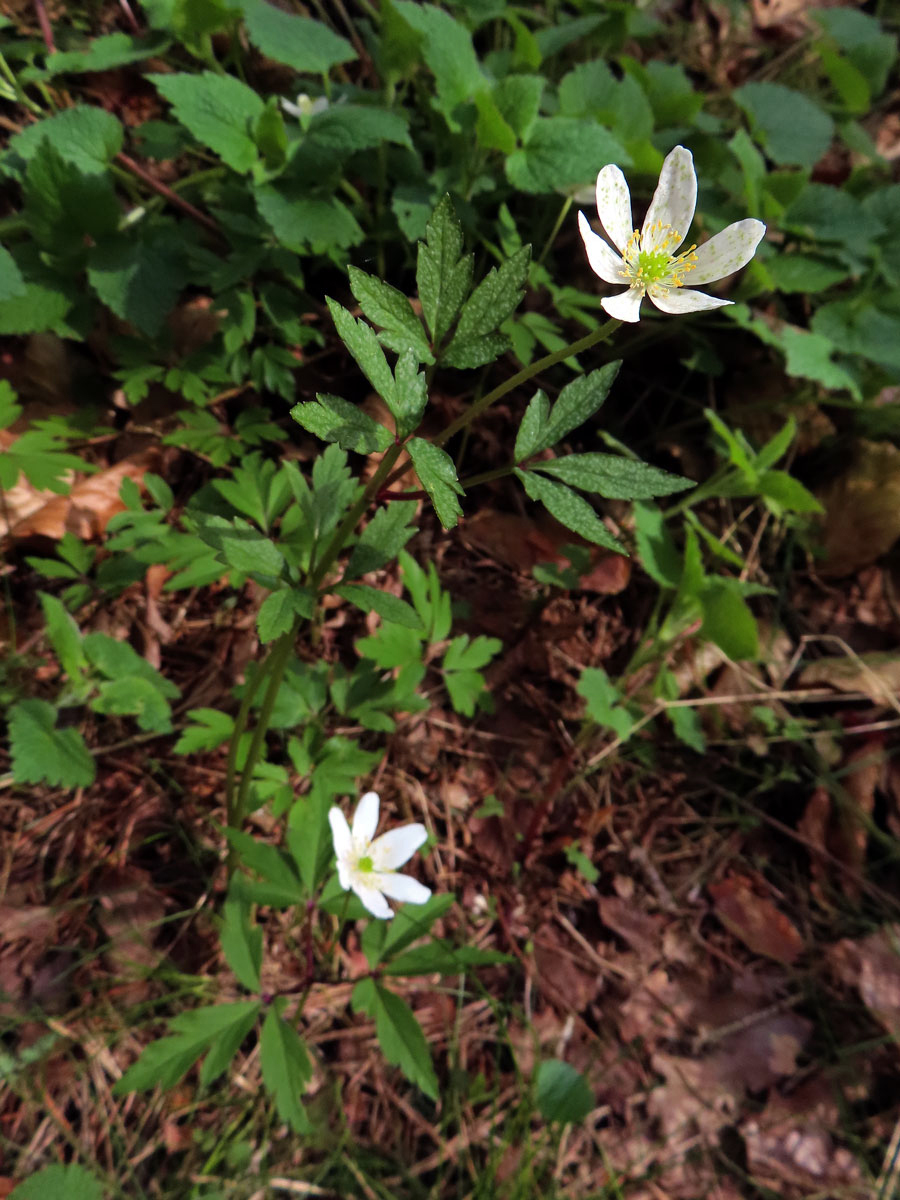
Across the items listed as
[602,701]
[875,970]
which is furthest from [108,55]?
[875,970]

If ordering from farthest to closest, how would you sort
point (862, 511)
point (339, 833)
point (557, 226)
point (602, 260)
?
point (862, 511), point (557, 226), point (339, 833), point (602, 260)

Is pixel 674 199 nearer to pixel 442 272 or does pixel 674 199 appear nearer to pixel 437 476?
pixel 442 272

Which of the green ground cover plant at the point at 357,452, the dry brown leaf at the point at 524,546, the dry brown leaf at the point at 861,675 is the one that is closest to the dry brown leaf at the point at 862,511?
the green ground cover plant at the point at 357,452

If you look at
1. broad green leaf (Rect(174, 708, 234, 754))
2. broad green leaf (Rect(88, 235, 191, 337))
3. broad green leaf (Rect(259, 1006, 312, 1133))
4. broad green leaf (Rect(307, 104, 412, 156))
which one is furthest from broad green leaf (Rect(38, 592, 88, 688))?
broad green leaf (Rect(307, 104, 412, 156))

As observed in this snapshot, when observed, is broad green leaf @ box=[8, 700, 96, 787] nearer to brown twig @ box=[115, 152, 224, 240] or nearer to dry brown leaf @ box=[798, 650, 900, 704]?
brown twig @ box=[115, 152, 224, 240]

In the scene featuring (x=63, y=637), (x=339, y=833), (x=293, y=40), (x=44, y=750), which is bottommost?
(x=339, y=833)

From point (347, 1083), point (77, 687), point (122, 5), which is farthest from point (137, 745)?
point (122, 5)
